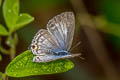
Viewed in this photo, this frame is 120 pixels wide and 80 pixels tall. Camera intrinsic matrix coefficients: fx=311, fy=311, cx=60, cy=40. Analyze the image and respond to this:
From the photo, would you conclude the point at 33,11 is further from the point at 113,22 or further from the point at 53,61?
the point at 53,61

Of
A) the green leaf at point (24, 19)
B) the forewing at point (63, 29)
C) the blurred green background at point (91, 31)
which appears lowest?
the blurred green background at point (91, 31)

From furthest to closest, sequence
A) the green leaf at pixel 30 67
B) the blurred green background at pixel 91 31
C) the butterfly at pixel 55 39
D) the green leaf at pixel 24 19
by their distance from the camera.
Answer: the blurred green background at pixel 91 31 → the green leaf at pixel 24 19 → the butterfly at pixel 55 39 → the green leaf at pixel 30 67

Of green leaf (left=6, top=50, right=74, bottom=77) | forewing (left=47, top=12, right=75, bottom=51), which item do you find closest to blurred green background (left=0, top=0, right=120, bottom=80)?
forewing (left=47, top=12, right=75, bottom=51)

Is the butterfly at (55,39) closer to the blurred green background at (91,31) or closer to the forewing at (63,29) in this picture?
the forewing at (63,29)

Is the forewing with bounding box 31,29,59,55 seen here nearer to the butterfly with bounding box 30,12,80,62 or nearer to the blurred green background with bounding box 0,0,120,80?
the butterfly with bounding box 30,12,80,62

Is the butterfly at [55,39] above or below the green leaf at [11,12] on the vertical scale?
below

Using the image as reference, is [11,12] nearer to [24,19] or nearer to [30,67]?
[24,19]

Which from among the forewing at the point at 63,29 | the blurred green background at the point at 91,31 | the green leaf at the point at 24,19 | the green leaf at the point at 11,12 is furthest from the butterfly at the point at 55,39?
the blurred green background at the point at 91,31
